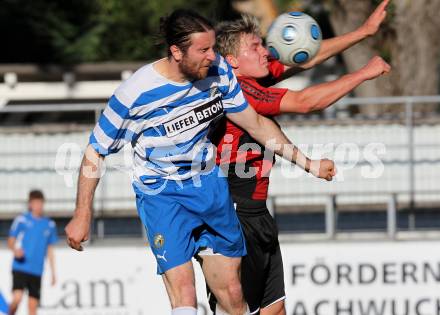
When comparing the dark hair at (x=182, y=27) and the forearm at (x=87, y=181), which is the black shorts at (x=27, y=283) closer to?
the forearm at (x=87, y=181)

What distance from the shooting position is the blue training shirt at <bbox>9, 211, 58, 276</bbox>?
1005 centimetres

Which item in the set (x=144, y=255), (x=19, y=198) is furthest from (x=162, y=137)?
(x=19, y=198)

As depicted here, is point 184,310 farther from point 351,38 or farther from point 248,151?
point 351,38

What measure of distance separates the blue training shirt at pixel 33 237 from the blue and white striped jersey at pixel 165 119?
16.8ft

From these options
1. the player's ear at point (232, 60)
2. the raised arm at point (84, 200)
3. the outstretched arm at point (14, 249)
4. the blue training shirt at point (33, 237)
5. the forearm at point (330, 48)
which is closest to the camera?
the raised arm at point (84, 200)

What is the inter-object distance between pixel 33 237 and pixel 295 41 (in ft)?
17.2

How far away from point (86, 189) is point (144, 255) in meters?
4.73

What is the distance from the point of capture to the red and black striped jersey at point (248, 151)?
18.1 ft

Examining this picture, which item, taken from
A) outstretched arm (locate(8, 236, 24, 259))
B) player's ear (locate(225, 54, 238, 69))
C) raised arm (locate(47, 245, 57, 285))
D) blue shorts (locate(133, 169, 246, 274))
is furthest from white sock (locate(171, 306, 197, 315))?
outstretched arm (locate(8, 236, 24, 259))

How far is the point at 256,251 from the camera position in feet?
19.1

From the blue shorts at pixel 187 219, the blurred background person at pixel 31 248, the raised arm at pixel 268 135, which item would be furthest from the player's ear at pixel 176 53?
the blurred background person at pixel 31 248

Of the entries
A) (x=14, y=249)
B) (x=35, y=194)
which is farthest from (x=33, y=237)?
(x=35, y=194)

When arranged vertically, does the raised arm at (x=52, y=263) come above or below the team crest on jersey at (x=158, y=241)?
below

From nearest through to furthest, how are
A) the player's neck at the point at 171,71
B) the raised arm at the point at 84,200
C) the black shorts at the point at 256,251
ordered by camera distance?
the raised arm at the point at 84,200 < the player's neck at the point at 171,71 < the black shorts at the point at 256,251
